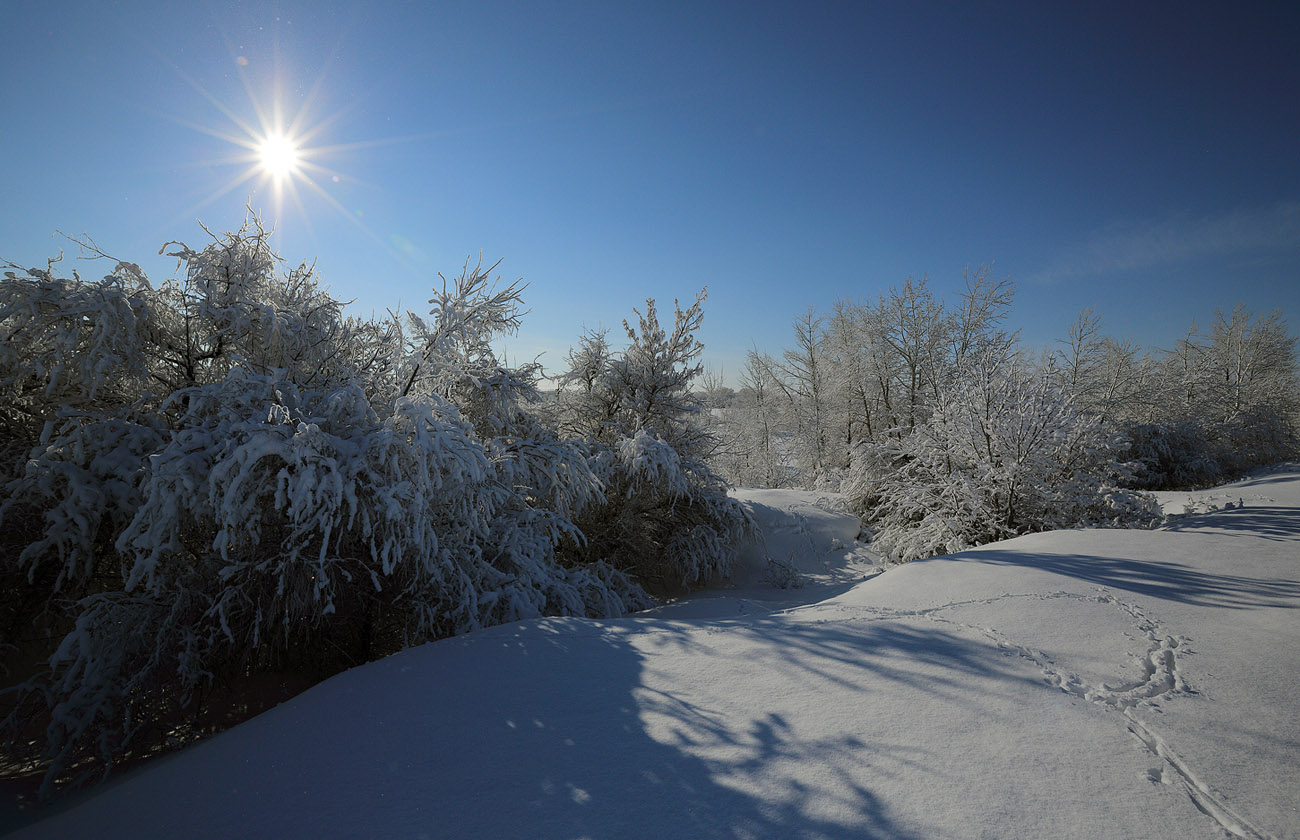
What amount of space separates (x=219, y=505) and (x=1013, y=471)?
8.81 metres

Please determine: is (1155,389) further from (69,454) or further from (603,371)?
(69,454)

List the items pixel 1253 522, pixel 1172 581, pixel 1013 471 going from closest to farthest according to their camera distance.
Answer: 1. pixel 1172 581
2. pixel 1253 522
3. pixel 1013 471

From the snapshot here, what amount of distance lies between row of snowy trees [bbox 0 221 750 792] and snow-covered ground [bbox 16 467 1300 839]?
90cm

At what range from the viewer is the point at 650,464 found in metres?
7.39

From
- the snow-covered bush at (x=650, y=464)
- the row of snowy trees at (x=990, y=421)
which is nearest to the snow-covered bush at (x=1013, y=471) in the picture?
the row of snowy trees at (x=990, y=421)

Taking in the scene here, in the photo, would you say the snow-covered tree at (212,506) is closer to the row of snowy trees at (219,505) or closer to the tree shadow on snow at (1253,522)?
the row of snowy trees at (219,505)

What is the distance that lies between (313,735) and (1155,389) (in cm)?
2432

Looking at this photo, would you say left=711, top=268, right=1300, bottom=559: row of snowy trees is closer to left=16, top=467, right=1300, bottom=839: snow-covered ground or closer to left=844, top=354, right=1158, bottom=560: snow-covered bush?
left=844, top=354, right=1158, bottom=560: snow-covered bush

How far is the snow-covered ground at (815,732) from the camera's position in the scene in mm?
1731

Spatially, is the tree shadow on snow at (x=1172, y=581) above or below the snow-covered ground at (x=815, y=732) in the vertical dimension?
above

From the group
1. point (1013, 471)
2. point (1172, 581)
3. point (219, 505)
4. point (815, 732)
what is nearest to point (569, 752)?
point (815, 732)

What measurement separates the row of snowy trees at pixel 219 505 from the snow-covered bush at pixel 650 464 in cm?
203

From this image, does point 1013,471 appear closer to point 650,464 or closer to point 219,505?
point 650,464

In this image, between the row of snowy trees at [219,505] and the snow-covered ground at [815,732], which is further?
the row of snowy trees at [219,505]
